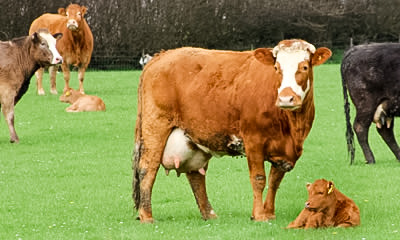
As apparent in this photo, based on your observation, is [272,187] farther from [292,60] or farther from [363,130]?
[363,130]

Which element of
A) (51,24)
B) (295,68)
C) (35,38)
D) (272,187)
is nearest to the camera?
(295,68)

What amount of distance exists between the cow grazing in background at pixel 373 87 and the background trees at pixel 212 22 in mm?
26057

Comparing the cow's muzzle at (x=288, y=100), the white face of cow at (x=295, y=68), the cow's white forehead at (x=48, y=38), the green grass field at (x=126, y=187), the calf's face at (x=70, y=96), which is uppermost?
the white face of cow at (x=295, y=68)

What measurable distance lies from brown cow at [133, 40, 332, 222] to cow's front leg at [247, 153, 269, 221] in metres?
0.01

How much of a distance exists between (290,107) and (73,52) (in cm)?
1910

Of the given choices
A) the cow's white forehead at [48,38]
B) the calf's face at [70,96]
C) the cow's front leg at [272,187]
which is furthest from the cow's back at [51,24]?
the cow's front leg at [272,187]

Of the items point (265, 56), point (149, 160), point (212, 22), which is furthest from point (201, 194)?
point (212, 22)

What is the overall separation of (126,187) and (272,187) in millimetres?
4037

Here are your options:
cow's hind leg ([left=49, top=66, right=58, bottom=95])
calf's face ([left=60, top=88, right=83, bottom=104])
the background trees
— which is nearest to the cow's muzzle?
calf's face ([left=60, top=88, right=83, bottom=104])

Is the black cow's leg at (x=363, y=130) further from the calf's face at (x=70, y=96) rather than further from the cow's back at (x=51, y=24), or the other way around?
the cow's back at (x=51, y=24)

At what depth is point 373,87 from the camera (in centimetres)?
1543

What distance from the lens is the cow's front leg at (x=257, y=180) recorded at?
392 inches

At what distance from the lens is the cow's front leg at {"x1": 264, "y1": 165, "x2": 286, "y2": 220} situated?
10273mm

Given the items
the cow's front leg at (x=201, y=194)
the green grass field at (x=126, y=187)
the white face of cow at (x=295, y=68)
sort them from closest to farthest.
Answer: the white face of cow at (x=295, y=68)
the green grass field at (x=126, y=187)
the cow's front leg at (x=201, y=194)
